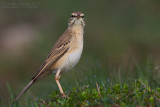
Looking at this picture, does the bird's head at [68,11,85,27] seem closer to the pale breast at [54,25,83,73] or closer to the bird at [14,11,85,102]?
the bird at [14,11,85,102]

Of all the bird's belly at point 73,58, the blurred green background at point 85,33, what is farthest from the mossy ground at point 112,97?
the blurred green background at point 85,33

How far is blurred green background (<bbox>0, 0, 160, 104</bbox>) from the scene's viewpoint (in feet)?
46.8

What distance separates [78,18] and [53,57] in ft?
3.46

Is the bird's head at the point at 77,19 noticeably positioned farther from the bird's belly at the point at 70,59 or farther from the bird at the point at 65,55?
the bird's belly at the point at 70,59

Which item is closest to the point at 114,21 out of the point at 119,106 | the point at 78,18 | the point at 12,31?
the point at 12,31

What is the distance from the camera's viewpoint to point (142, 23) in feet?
51.5

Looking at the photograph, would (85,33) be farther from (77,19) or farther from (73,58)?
(73,58)

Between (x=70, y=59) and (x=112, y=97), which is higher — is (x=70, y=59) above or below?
above

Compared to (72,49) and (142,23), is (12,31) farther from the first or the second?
(72,49)

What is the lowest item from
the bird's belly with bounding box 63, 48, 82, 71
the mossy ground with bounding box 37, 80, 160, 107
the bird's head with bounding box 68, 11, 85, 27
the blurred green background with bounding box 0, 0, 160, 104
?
the blurred green background with bounding box 0, 0, 160, 104

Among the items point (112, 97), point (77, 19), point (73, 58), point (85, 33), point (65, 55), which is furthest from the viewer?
point (85, 33)

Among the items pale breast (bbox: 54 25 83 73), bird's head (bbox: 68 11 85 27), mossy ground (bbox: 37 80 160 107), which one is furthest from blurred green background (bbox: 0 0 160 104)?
mossy ground (bbox: 37 80 160 107)

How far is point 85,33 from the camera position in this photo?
15477mm

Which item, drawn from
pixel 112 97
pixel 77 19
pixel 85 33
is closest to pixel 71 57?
pixel 77 19
